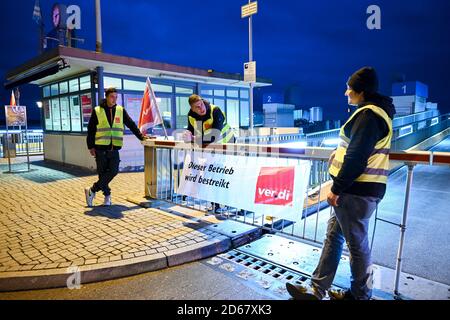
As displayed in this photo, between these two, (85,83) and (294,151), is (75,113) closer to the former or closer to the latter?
(85,83)

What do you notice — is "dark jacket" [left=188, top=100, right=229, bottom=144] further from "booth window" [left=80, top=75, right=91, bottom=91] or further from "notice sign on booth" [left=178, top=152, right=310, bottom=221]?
"booth window" [left=80, top=75, right=91, bottom=91]

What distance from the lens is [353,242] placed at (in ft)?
8.13

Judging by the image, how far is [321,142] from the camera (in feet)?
36.0

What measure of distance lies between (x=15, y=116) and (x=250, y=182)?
986 centimetres

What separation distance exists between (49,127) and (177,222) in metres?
11.0

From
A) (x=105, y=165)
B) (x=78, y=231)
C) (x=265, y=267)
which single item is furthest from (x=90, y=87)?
(x=265, y=267)

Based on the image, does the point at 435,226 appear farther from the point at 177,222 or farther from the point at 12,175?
the point at 12,175

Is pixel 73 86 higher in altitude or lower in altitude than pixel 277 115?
higher

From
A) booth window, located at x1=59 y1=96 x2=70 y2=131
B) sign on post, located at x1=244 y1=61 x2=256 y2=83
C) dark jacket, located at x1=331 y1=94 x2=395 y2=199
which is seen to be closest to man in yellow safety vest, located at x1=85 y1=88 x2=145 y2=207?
sign on post, located at x1=244 y1=61 x2=256 y2=83

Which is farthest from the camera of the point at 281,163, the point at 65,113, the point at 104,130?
the point at 65,113

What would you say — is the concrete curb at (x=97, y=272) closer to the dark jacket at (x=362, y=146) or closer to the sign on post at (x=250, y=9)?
the dark jacket at (x=362, y=146)

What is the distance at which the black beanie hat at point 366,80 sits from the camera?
2377 mm

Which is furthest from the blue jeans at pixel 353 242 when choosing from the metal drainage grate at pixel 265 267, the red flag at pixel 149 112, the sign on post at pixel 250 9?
the sign on post at pixel 250 9

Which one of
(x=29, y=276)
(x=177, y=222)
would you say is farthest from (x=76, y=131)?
(x=29, y=276)
